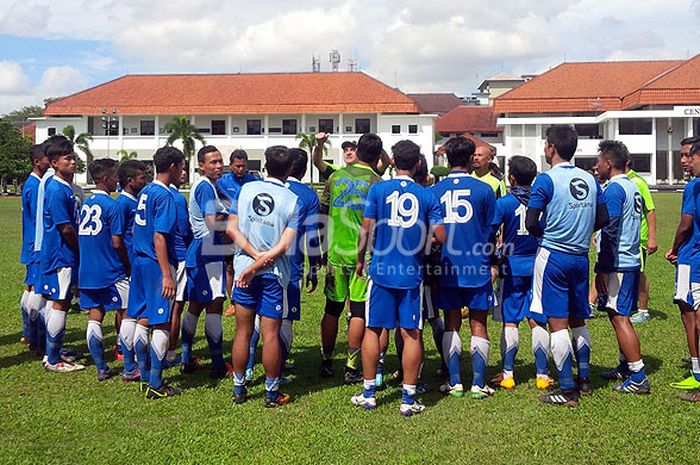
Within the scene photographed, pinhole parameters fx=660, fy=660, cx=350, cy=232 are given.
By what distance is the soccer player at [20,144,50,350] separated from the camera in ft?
23.9

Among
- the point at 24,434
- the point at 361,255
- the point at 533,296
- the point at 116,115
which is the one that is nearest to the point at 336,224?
the point at 361,255

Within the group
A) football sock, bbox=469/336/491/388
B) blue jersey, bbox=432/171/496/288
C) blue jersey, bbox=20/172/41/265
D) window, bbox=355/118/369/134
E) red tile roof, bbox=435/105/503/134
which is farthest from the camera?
red tile roof, bbox=435/105/503/134

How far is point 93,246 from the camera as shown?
6469 mm

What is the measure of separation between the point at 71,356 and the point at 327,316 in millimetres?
2985

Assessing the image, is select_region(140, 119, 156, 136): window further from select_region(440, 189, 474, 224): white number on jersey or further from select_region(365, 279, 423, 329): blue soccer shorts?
select_region(365, 279, 423, 329): blue soccer shorts

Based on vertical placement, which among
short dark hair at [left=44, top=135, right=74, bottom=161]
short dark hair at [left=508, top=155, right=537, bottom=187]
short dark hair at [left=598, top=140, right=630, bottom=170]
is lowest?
short dark hair at [left=508, top=155, right=537, bottom=187]

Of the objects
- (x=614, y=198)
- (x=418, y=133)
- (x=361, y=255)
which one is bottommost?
(x=361, y=255)

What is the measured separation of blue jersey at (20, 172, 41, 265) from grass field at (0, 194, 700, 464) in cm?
129

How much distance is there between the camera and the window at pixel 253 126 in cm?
6188

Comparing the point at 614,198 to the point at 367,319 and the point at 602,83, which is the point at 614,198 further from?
the point at 602,83

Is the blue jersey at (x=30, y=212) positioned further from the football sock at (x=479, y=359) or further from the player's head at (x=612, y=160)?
the player's head at (x=612, y=160)

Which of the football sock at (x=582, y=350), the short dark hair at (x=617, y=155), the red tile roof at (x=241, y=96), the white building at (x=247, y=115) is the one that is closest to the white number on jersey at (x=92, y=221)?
the football sock at (x=582, y=350)

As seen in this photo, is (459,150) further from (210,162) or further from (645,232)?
(645,232)

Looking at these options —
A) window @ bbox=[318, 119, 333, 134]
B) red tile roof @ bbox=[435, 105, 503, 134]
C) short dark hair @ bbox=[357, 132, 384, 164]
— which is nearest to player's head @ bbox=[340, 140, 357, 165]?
short dark hair @ bbox=[357, 132, 384, 164]
